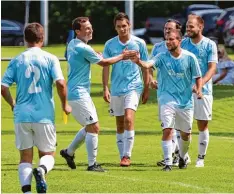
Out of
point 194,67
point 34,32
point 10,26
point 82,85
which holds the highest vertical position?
point 34,32

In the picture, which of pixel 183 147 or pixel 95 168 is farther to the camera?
pixel 183 147

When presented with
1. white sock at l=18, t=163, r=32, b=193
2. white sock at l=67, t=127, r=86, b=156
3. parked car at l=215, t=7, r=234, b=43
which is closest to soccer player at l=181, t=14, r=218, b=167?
white sock at l=67, t=127, r=86, b=156

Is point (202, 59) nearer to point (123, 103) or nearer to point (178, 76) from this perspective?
point (178, 76)

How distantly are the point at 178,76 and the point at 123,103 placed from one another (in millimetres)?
1552

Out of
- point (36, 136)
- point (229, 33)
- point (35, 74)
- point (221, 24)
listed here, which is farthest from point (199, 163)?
point (221, 24)

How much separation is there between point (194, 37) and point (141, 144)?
466cm

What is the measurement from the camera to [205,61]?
17.5 m

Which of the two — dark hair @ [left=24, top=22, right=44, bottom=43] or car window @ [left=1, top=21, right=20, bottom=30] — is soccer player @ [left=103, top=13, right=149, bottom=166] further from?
car window @ [left=1, top=21, right=20, bottom=30]

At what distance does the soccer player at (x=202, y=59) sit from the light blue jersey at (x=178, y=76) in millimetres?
724

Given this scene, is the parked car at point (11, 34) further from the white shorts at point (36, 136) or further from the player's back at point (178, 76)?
the white shorts at point (36, 136)

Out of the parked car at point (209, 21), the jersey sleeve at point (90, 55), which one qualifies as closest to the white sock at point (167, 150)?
the jersey sleeve at point (90, 55)

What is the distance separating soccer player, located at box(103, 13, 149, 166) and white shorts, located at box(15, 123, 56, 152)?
406 centimetres

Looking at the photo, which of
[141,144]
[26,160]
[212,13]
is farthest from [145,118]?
[212,13]

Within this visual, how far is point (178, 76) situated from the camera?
16500 millimetres
